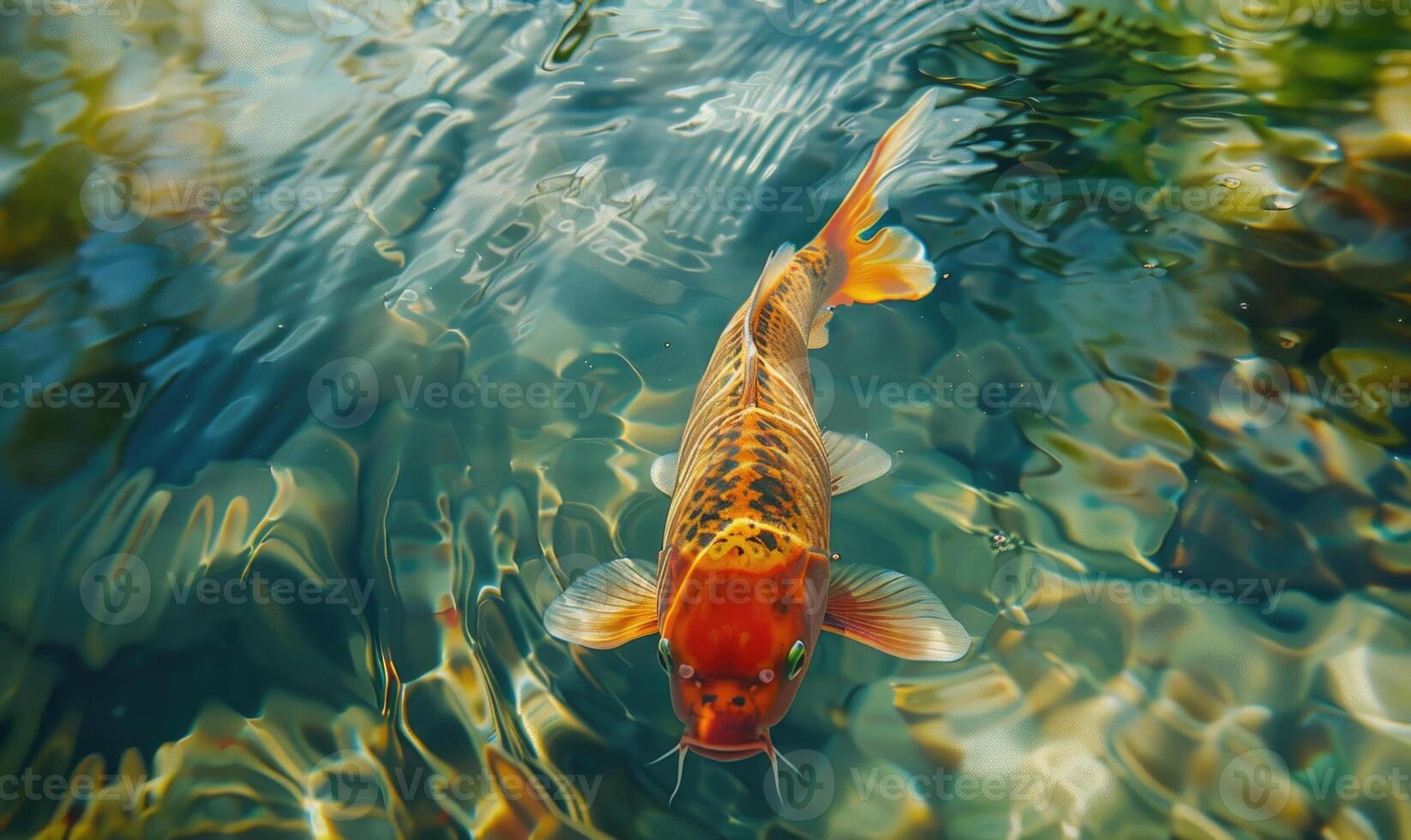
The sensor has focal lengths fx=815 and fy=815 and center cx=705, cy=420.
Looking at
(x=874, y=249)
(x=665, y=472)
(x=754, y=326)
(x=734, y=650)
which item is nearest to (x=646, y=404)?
(x=665, y=472)

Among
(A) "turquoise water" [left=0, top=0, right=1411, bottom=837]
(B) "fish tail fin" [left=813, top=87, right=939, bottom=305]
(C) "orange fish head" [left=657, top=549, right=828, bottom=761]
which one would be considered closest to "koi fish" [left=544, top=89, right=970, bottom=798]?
(C) "orange fish head" [left=657, top=549, right=828, bottom=761]

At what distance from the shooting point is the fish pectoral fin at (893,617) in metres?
2.68

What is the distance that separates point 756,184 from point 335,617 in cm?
334

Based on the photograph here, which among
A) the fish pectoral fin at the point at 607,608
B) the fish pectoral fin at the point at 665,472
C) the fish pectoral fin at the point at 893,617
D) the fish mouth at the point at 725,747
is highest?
the fish pectoral fin at the point at 893,617

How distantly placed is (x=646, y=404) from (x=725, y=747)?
1843 millimetres

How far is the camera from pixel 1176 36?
548 centimetres

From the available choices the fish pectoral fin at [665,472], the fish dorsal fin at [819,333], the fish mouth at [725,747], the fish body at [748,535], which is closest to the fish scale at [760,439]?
the fish body at [748,535]

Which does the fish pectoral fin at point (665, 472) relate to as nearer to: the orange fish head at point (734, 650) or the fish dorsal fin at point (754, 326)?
the fish dorsal fin at point (754, 326)

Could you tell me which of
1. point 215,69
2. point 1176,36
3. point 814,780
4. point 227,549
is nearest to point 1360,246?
point 1176,36

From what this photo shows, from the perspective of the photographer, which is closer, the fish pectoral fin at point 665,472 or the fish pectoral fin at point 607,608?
the fish pectoral fin at point 607,608

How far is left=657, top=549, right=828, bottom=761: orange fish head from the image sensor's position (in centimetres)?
234

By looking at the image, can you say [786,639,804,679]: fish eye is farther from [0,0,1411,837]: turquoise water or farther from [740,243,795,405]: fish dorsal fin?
[740,243,795,405]: fish dorsal fin

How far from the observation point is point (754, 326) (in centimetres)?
321

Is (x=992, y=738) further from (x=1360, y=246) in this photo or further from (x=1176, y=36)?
(x=1176, y=36)
